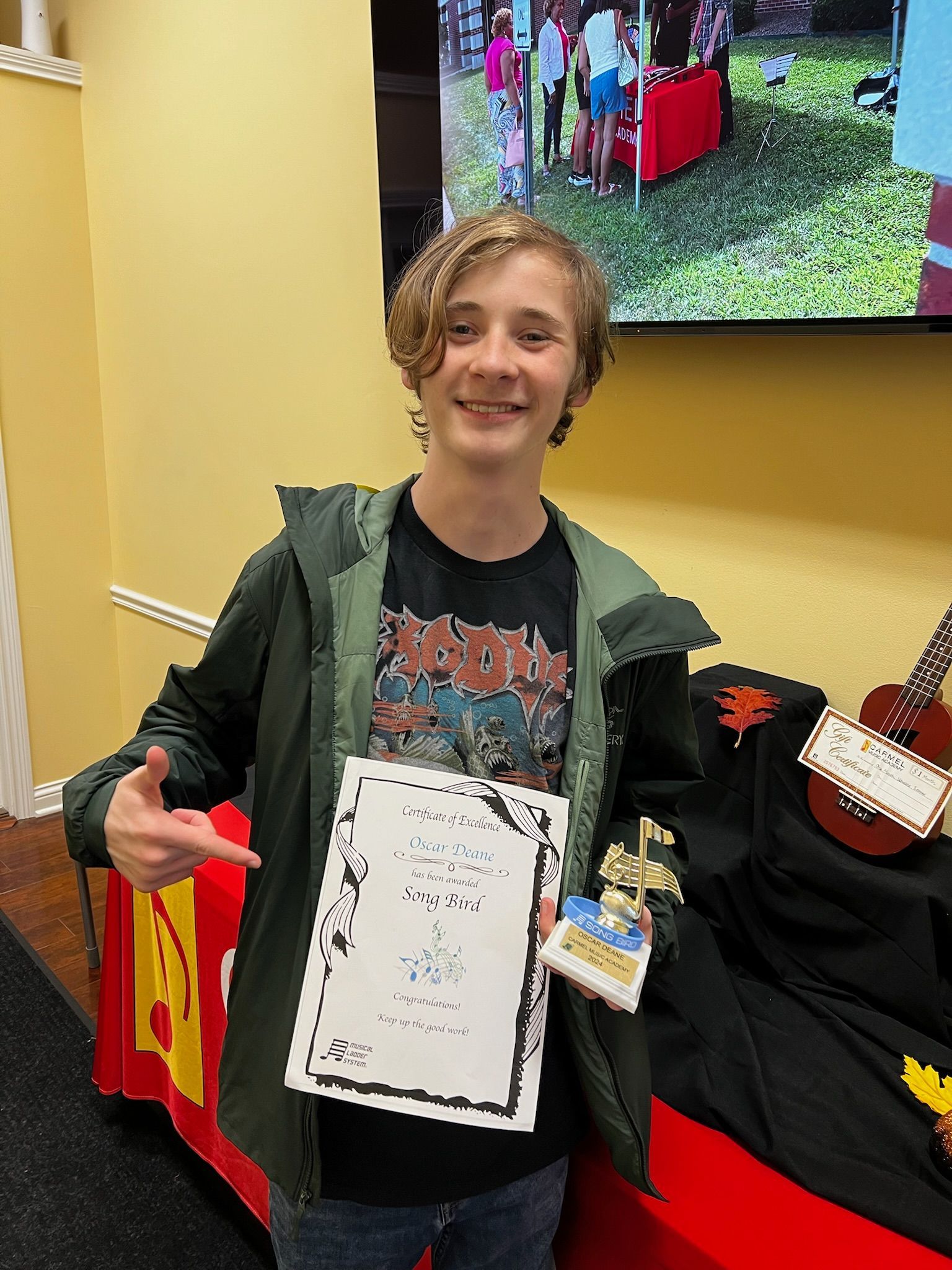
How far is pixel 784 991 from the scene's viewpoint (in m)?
1.35

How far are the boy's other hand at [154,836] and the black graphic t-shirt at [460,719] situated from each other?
175 millimetres

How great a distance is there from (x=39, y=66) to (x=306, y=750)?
3122 millimetres

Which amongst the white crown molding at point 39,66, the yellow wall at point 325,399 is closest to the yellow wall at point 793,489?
the yellow wall at point 325,399

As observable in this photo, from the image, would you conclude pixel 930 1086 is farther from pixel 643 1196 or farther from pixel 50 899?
pixel 50 899

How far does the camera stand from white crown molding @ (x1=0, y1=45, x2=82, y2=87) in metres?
2.95

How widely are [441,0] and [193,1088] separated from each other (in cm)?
213

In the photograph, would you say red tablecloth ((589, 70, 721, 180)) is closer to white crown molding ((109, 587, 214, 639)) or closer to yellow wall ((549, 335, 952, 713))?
yellow wall ((549, 335, 952, 713))

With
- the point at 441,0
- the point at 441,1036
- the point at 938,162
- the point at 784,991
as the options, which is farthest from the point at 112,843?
the point at 441,0

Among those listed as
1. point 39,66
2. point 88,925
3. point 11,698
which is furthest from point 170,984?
point 39,66

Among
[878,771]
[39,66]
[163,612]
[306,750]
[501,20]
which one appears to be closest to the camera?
[306,750]

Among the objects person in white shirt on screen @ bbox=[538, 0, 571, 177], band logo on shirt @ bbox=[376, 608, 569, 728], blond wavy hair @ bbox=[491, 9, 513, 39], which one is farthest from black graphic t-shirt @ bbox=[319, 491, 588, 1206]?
blond wavy hair @ bbox=[491, 9, 513, 39]

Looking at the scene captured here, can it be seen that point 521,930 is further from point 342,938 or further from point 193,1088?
point 193,1088

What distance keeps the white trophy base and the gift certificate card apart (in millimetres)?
636

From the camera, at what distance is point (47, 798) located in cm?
347
